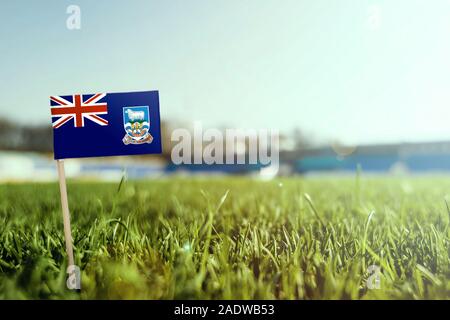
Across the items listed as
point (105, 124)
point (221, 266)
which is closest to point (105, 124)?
point (105, 124)

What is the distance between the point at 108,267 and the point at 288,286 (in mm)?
558

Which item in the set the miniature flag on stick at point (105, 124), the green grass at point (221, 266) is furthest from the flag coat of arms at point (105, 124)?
the green grass at point (221, 266)

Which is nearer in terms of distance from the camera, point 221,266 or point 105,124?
point 105,124

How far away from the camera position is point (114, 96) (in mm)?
1186

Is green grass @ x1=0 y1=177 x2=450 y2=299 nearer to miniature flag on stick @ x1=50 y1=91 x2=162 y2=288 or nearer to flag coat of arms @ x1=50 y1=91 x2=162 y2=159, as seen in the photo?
miniature flag on stick @ x1=50 y1=91 x2=162 y2=288

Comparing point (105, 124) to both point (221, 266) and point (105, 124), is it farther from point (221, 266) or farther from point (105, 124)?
point (221, 266)

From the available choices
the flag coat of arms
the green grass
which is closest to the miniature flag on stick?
the flag coat of arms

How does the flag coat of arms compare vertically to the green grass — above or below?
above

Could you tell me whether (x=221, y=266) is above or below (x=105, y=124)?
below

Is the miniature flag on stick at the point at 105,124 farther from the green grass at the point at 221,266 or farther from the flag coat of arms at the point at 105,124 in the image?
the green grass at the point at 221,266

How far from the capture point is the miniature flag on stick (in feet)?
3.85

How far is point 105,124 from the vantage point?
1180 mm
